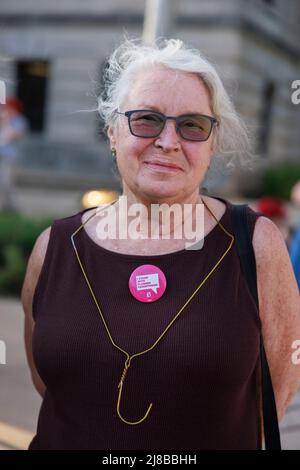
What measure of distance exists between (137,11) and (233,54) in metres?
2.95

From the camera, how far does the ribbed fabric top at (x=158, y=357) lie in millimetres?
2154

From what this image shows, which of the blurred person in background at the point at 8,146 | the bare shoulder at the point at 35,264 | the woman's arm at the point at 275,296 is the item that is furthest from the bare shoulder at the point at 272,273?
the blurred person in background at the point at 8,146

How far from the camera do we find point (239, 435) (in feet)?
7.43

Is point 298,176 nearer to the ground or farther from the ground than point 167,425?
farther from the ground

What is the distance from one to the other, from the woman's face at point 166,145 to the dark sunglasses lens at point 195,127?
2cm

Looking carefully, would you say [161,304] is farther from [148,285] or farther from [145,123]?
[145,123]

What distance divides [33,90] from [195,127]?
1946 cm

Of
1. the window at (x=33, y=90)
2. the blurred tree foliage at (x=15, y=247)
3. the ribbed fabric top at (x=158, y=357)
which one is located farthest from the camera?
the window at (x=33, y=90)

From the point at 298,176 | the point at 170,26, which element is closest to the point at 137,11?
the point at 298,176

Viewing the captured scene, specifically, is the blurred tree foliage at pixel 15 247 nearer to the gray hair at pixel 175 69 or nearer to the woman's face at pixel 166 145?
the gray hair at pixel 175 69

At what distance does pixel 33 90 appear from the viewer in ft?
69.2

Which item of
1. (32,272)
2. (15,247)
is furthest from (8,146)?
(32,272)

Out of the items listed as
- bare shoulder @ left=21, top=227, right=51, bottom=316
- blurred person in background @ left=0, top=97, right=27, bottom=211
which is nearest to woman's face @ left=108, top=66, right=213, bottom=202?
bare shoulder @ left=21, top=227, right=51, bottom=316

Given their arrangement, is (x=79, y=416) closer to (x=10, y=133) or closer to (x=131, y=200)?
(x=131, y=200)
